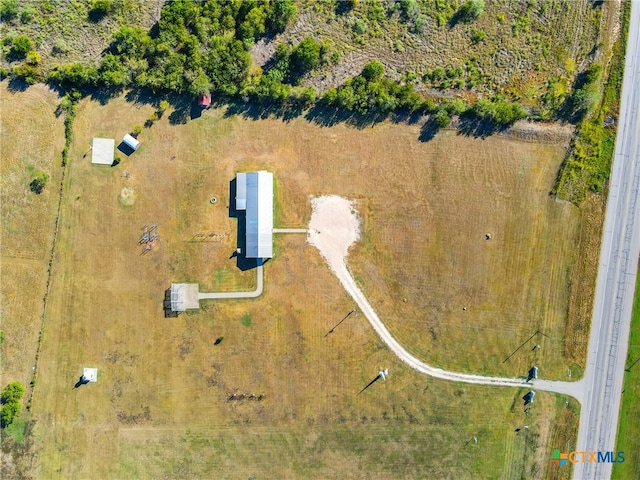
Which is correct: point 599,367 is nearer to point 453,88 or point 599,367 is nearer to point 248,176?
point 453,88

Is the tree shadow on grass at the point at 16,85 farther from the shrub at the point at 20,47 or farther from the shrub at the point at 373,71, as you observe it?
the shrub at the point at 373,71

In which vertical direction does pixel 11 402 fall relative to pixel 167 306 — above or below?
below

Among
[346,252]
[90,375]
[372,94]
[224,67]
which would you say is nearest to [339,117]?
[372,94]

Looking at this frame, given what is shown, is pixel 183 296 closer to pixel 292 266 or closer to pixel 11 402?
pixel 292 266

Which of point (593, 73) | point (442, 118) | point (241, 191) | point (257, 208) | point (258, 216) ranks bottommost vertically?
point (258, 216)

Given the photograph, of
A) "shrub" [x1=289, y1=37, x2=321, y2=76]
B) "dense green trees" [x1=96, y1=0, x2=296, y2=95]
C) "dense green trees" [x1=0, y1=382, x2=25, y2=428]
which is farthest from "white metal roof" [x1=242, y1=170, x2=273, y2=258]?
"dense green trees" [x1=0, y1=382, x2=25, y2=428]

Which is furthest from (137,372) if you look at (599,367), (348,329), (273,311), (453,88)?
(599,367)
